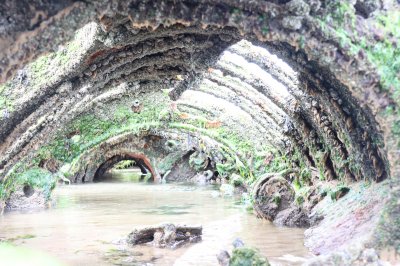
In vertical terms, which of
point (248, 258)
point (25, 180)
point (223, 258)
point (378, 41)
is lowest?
point (223, 258)

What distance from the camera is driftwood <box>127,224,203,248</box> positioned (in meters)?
9.18

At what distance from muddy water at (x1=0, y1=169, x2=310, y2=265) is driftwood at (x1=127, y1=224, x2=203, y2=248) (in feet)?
0.79

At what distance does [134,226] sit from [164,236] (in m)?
2.86

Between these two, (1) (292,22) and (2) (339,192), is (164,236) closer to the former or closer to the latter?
(2) (339,192)

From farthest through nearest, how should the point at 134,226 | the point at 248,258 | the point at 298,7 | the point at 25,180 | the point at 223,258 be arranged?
the point at 25,180 < the point at 134,226 < the point at 223,258 < the point at 298,7 < the point at 248,258

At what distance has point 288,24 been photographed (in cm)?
632

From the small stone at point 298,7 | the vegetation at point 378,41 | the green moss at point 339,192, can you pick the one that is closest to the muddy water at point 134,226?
the green moss at point 339,192

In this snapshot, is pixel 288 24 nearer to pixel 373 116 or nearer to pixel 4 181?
pixel 373 116

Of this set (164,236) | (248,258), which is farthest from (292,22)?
(164,236)

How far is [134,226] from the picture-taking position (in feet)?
39.2

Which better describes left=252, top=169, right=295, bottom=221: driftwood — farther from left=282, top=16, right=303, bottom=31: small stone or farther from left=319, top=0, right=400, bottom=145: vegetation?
left=282, top=16, right=303, bottom=31: small stone

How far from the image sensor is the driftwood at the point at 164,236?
30.1 feet

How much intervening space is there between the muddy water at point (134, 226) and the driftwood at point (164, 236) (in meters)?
0.24

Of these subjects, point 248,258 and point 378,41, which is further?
point 378,41
